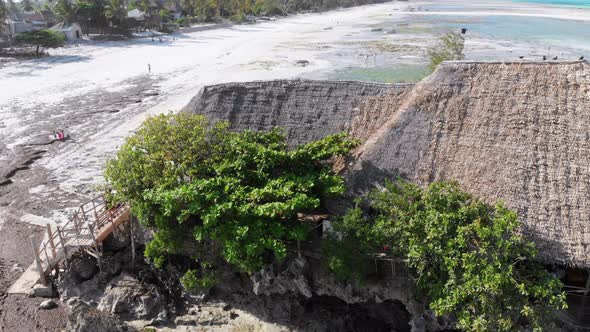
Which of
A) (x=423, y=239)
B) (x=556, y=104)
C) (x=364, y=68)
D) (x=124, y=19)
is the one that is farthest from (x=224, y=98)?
(x=124, y=19)

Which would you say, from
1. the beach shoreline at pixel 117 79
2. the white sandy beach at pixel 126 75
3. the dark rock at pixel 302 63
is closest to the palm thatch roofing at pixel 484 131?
the beach shoreline at pixel 117 79

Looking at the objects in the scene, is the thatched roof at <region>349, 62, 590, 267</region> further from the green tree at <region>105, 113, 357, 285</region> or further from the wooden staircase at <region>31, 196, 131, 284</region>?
the wooden staircase at <region>31, 196, 131, 284</region>

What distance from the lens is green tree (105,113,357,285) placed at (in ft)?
31.3

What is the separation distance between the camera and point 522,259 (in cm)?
821

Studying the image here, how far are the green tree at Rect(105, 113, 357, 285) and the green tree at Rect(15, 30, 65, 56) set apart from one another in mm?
33864

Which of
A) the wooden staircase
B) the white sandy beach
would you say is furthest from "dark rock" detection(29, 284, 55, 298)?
the white sandy beach

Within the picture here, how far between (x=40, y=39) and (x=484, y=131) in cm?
3993

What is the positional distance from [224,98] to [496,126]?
771 cm

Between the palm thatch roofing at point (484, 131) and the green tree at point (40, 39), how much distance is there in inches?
1344

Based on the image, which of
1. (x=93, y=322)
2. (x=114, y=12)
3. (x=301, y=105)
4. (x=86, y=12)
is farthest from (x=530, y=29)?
(x=93, y=322)

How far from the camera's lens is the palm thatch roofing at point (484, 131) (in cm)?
906

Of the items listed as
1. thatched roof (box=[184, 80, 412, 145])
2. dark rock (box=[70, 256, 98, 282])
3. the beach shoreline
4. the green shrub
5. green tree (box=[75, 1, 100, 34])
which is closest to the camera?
the green shrub

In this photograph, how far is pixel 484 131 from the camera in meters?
10.5

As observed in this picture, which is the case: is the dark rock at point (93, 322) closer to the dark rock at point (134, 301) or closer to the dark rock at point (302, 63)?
the dark rock at point (134, 301)
